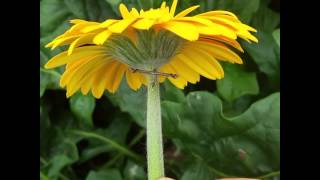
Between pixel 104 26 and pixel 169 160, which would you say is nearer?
pixel 104 26

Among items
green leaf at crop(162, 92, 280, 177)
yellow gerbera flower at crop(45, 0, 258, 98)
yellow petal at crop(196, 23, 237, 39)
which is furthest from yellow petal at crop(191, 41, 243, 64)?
green leaf at crop(162, 92, 280, 177)

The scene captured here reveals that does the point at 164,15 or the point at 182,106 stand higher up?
the point at 164,15

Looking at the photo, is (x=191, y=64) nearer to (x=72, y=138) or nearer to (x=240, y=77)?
(x=240, y=77)

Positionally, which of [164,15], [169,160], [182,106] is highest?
[164,15]

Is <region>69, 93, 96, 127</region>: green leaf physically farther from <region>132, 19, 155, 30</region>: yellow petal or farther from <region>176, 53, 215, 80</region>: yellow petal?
<region>132, 19, 155, 30</region>: yellow petal

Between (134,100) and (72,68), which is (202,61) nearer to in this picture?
(72,68)

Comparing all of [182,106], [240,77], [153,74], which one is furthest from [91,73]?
[240,77]
